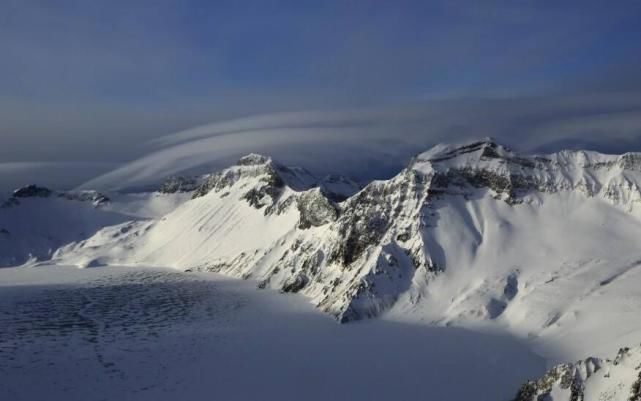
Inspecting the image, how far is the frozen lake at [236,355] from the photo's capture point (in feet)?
235

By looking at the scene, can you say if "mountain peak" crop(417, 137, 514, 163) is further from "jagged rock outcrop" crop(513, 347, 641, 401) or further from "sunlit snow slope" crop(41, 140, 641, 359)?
"jagged rock outcrop" crop(513, 347, 641, 401)

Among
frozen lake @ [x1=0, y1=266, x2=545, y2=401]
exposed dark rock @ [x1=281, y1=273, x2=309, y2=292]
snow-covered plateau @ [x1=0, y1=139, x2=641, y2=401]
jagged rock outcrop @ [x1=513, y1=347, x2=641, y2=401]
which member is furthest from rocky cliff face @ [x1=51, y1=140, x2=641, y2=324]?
jagged rock outcrop @ [x1=513, y1=347, x2=641, y2=401]

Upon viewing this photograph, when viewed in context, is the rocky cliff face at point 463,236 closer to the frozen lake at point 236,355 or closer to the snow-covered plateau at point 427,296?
the snow-covered plateau at point 427,296

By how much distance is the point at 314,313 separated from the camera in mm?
114938

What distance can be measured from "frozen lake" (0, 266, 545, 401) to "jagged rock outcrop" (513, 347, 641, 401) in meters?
9.50

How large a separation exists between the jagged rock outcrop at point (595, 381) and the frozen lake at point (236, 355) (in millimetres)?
9496

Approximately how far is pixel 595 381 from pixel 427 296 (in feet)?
185

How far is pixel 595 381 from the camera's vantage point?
58719mm

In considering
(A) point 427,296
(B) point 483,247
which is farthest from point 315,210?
(A) point 427,296

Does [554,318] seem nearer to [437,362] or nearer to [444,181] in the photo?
[437,362]

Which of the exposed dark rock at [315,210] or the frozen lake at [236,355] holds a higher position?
the exposed dark rock at [315,210]

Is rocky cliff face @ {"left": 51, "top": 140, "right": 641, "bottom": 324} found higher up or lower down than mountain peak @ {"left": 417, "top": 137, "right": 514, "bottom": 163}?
lower down

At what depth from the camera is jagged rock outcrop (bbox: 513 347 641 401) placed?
182 ft

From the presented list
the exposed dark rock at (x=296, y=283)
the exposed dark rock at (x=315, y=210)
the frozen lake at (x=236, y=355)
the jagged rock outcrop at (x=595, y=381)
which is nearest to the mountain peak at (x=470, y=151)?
the exposed dark rock at (x=315, y=210)
